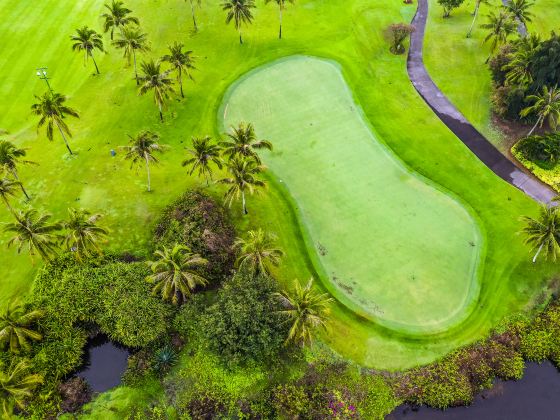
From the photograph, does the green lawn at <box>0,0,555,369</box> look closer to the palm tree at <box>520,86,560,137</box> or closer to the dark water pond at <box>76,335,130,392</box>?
the palm tree at <box>520,86,560,137</box>

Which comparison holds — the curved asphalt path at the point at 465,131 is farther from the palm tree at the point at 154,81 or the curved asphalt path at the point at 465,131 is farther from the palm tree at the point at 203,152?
the palm tree at the point at 154,81

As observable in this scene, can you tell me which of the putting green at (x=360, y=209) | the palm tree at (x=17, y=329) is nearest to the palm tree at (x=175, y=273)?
the palm tree at (x=17, y=329)

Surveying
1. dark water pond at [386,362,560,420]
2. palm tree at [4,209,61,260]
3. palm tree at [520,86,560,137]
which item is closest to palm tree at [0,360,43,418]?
palm tree at [4,209,61,260]

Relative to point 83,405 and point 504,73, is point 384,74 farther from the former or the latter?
point 83,405

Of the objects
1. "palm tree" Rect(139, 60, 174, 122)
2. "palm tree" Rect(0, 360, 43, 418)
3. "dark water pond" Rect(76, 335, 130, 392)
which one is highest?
"palm tree" Rect(139, 60, 174, 122)

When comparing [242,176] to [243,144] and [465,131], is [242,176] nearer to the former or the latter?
[243,144]

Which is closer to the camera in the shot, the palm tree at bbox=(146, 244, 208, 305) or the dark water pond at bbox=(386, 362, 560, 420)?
the dark water pond at bbox=(386, 362, 560, 420)
